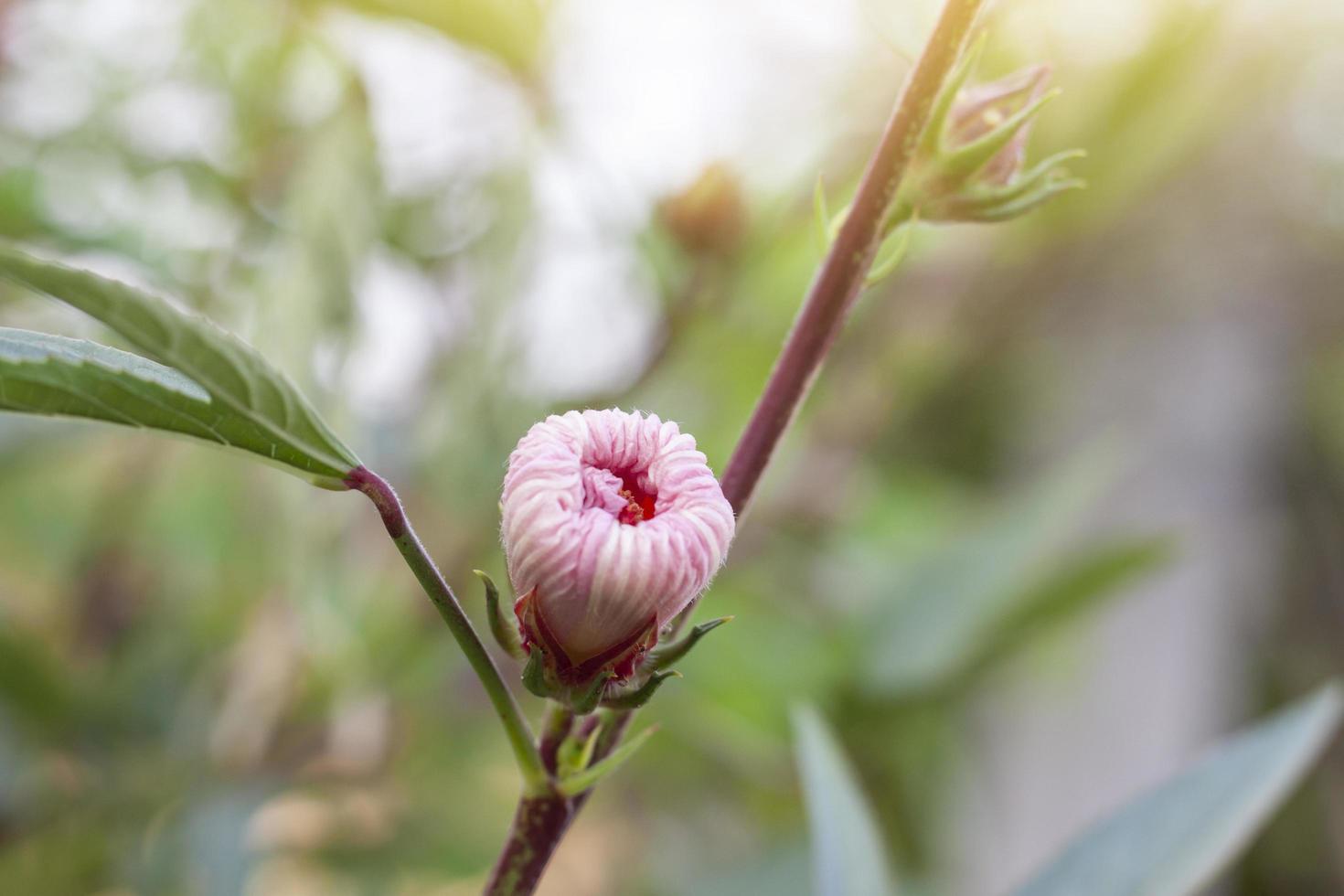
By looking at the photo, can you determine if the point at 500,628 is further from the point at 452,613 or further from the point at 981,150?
the point at 981,150

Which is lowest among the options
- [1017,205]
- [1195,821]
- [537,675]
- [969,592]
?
[969,592]

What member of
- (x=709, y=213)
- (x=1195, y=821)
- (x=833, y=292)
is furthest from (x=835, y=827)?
(x=709, y=213)

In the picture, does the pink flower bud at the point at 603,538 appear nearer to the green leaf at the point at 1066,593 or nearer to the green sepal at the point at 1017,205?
the green sepal at the point at 1017,205

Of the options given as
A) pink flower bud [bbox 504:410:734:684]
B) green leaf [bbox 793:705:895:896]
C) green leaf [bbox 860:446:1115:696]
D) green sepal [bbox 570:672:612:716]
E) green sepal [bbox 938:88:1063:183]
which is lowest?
green leaf [bbox 860:446:1115:696]

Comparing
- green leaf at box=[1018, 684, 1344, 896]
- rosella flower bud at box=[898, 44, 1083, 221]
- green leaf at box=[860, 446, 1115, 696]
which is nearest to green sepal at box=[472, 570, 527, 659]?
rosella flower bud at box=[898, 44, 1083, 221]

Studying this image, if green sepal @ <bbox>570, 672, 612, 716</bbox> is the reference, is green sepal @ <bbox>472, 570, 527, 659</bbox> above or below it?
above

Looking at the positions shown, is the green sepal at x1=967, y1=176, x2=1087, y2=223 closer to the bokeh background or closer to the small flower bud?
the bokeh background

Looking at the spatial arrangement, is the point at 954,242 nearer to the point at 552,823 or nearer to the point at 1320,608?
the point at 1320,608

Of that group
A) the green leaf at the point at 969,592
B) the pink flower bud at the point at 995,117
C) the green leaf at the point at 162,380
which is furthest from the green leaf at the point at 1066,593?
the green leaf at the point at 162,380
